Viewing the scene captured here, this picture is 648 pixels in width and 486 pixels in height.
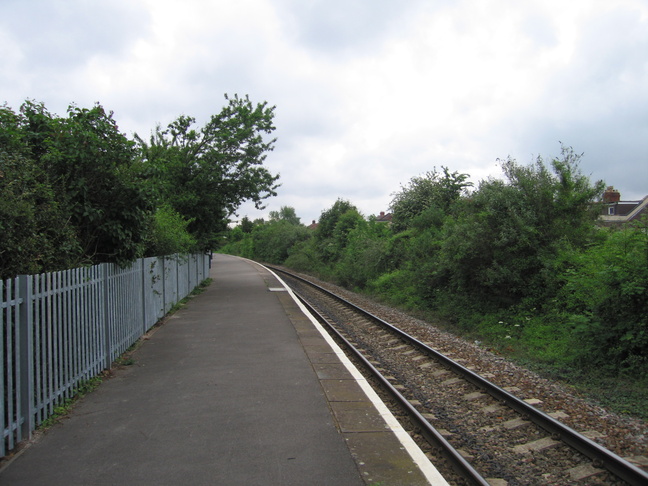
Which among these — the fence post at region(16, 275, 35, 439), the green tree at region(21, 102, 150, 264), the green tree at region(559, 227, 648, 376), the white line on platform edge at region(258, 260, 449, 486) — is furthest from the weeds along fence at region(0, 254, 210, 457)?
the green tree at region(559, 227, 648, 376)

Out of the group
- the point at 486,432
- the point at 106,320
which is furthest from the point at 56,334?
the point at 486,432

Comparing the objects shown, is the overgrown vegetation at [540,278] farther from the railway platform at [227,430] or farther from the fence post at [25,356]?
the fence post at [25,356]

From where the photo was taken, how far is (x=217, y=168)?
21.4 meters

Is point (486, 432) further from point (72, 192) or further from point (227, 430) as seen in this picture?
point (72, 192)

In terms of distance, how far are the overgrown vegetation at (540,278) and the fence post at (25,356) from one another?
681 centimetres

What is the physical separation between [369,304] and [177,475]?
14359 millimetres

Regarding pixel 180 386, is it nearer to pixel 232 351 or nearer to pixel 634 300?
pixel 232 351

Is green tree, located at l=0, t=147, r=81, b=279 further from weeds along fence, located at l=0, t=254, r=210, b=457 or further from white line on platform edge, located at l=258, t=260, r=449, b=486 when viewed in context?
white line on platform edge, located at l=258, t=260, r=449, b=486

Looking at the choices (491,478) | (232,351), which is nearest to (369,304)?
(232,351)

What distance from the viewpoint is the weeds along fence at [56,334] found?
4359 mm

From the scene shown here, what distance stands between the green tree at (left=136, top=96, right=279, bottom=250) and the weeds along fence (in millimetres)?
12053

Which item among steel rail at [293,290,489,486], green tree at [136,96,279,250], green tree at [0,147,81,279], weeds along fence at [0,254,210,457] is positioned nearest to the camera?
steel rail at [293,290,489,486]

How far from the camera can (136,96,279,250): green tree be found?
20.6m

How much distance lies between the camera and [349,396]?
19.5 ft
